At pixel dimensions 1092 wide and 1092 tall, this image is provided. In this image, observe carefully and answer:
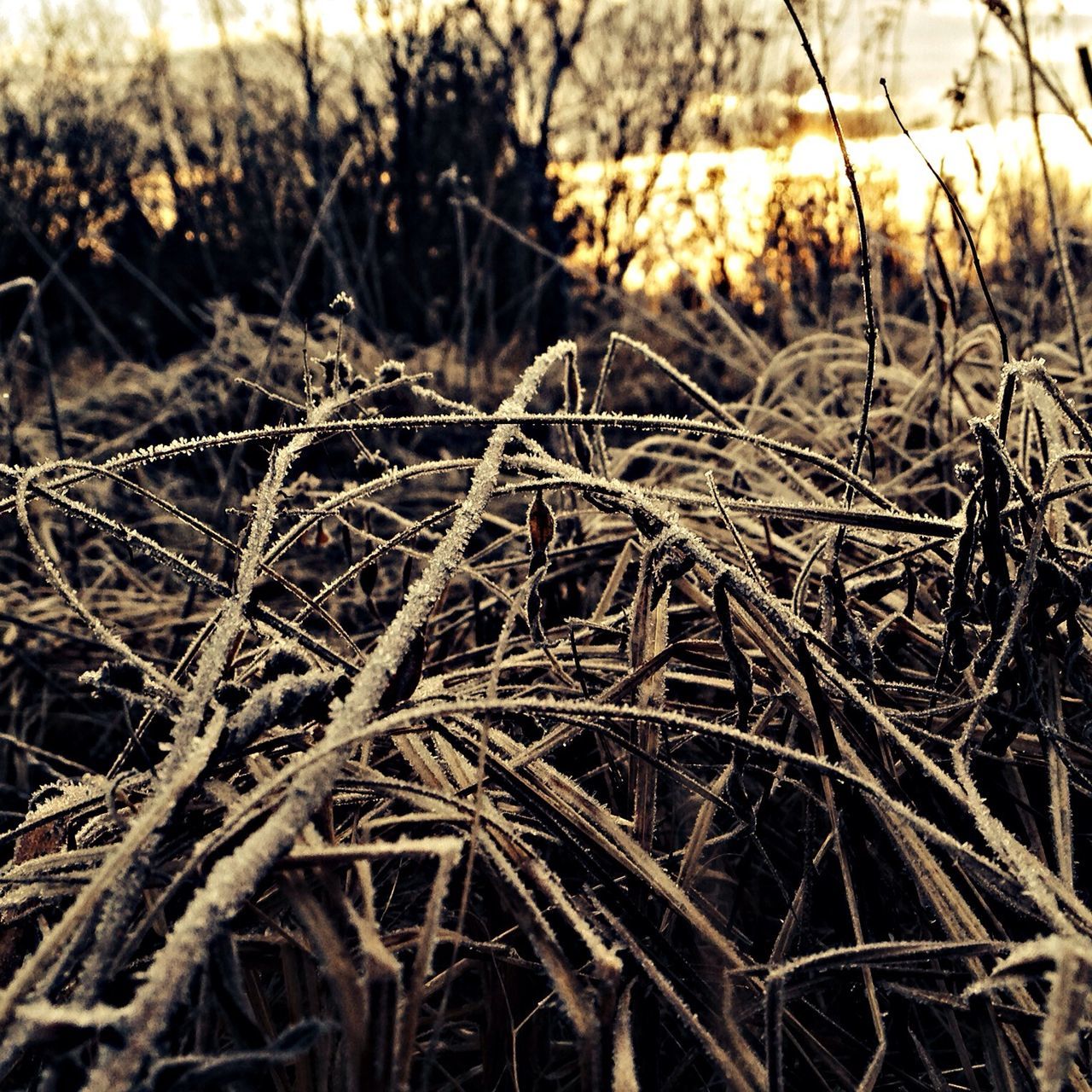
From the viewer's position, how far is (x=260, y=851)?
0.41m

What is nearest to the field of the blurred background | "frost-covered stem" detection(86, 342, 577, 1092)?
"frost-covered stem" detection(86, 342, 577, 1092)

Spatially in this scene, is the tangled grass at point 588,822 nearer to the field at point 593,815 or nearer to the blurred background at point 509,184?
the field at point 593,815

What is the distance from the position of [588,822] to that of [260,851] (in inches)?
10.7

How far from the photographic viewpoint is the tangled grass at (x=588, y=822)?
438mm

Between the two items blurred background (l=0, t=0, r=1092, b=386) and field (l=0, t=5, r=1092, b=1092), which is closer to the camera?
field (l=0, t=5, r=1092, b=1092)

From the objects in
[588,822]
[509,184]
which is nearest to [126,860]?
[588,822]

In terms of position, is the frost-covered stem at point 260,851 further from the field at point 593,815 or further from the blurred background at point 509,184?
the blurred background at point 509,184

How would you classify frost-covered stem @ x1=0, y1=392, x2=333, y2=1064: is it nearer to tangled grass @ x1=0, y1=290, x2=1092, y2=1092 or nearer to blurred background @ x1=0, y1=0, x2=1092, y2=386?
tangled grass @ x1=0, y1=290, x2=1092, y2=1092

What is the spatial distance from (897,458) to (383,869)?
38.1 inches

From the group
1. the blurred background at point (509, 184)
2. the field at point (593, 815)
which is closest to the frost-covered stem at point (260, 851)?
the field at point (593, 815)

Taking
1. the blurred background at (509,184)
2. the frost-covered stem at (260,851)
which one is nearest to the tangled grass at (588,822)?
the frost-covered stem at (260,851)

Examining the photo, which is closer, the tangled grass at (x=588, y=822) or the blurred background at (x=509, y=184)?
the tangled grass at (x=588, y=822)

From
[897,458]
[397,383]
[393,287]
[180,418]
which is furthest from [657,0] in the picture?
[397,383]

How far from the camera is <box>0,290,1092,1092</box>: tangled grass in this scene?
438mm
